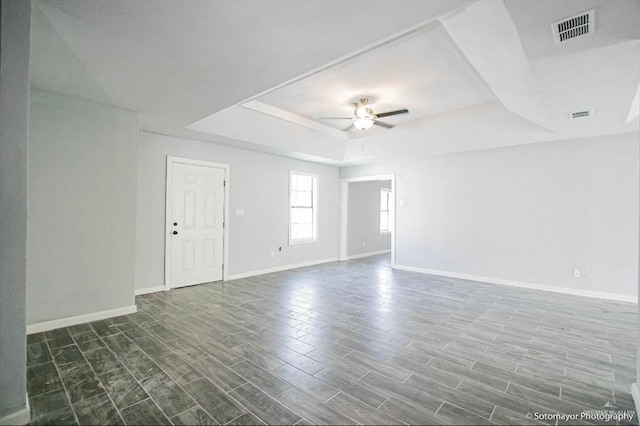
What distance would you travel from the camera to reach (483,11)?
2.03 meters

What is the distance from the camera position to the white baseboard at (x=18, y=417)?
1717 millimetres

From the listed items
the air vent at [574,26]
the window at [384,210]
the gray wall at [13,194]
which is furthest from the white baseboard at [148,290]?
the window at [384,210]

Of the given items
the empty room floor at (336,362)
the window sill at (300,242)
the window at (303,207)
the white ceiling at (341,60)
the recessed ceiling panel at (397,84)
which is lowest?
the empty room floor at (336,362)

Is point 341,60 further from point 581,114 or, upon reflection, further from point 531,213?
point 531,213

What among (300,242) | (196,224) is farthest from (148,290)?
(300,242)

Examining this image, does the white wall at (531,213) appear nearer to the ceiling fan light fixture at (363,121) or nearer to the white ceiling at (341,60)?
the white ceiling at (341,60)

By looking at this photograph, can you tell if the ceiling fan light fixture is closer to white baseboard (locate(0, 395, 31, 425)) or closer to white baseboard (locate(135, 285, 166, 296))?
white baseboard (locate(135, 285, 166, 296))

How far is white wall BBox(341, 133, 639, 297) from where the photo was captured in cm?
462

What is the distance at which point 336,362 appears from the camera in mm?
2578

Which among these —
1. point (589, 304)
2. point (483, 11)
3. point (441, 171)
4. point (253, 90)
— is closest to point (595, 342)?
point (589, 304)

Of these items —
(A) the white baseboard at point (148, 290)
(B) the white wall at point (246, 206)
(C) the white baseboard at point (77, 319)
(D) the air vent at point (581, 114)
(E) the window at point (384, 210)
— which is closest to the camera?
(C) the white baseboard at point (77, 319)

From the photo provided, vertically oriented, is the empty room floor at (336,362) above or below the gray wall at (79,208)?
below

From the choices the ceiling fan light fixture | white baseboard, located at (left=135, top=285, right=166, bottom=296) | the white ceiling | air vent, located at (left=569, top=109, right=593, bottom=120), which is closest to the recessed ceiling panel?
the white ceiling

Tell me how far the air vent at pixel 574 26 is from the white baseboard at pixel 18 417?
4426 millimetres
